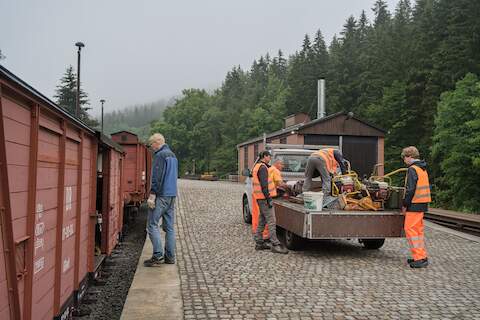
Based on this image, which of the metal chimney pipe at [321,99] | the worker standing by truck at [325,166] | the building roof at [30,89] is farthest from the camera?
the metal chimney pipe at [321,99]

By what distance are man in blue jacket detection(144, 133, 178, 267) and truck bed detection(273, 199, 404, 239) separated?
7.30 feet

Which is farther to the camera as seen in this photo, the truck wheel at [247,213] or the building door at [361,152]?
the building door at [361,152]

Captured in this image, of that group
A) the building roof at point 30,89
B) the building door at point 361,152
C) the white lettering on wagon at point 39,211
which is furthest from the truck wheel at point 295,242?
the building door at point 361,152

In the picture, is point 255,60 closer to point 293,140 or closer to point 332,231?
point 293,140

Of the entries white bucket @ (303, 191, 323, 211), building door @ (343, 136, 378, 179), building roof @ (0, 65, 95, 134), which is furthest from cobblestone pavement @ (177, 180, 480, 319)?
building door @ (343, 136, 378, 179)

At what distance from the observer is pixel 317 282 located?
19.7 feet

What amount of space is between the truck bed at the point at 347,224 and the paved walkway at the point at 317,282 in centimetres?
47

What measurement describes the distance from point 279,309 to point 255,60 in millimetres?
116420

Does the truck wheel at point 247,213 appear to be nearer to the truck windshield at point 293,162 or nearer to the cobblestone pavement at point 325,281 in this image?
the truck windshield at point 293,162

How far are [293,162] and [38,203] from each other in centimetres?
852

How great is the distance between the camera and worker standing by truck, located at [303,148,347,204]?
8.48 metres

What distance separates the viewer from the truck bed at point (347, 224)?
7.31 m

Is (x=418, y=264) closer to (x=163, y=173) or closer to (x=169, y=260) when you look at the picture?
Answer: (x=169, y=260)

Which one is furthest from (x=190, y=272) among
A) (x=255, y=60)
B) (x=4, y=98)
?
(x=255, y=60)
